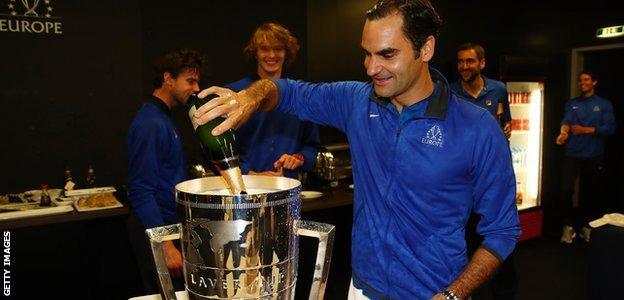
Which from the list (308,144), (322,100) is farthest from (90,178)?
(322,100)

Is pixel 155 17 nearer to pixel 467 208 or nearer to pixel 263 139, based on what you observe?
pixel 263 139

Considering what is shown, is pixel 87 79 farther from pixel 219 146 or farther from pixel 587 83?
pixel 587 83

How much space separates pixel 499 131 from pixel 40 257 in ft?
10.4

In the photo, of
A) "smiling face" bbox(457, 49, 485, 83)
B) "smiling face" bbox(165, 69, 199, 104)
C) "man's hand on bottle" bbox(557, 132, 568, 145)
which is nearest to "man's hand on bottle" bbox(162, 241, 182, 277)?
"smiling face" bbox(165, 69, 199, 104)

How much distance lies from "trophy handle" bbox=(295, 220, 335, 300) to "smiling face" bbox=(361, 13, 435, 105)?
0.54 m

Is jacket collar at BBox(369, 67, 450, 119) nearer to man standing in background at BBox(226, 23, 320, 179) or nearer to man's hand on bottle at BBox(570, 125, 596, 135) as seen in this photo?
man standing in background at BBox(226, 23, 320, 179)

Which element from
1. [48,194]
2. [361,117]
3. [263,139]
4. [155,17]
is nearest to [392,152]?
[361,117]

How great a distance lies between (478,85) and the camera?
149 inches

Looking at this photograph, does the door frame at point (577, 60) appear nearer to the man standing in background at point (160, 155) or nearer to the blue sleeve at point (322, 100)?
the man standing in background at point (160, 155)

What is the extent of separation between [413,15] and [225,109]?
0.59 m

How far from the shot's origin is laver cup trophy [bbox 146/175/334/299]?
30.0 inches

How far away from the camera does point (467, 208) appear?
4.33ft

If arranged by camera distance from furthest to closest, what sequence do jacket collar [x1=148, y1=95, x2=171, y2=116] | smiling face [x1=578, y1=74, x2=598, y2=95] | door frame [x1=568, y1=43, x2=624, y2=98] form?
door frame [x1=568, y1=43, x2=624, y2=98] < smiling face [x1=578, y1=74, x2=598, y2=95] < jacket collar [x1=148, y1=95, x2=171, y2=116]

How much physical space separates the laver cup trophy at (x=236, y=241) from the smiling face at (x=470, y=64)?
10.5ft
